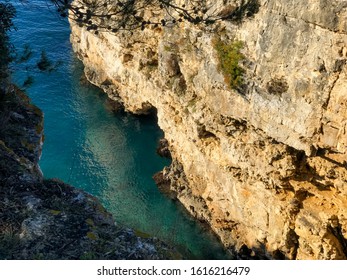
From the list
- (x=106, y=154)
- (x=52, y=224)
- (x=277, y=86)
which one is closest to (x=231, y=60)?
(x=277, y=86)

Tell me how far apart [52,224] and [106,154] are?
2041 cm

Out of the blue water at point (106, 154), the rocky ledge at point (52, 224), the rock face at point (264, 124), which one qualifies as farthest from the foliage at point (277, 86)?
the rocky ledge at point (52, 224)

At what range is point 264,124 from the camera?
680 inches

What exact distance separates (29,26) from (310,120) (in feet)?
104

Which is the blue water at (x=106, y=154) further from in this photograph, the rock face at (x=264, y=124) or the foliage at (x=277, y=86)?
the foliage at (x=277, y=86)

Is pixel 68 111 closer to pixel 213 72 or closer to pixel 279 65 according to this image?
pixel 213 72

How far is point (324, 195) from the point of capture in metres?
17.6

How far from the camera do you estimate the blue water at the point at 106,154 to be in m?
23.5

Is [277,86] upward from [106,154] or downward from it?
upward

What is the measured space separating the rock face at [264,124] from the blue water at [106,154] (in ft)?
4.63

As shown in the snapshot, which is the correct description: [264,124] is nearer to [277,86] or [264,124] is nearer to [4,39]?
[277,86]

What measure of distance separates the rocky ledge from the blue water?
11872 mm

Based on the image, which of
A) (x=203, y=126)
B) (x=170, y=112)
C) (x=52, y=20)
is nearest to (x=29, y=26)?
(x=52, y=20)

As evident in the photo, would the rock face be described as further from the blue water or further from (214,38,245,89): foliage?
the blue water
